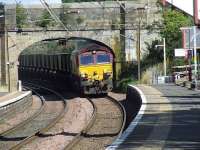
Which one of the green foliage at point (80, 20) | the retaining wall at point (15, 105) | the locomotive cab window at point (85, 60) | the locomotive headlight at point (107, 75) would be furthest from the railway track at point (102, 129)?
the green foliage at point (80, 20)

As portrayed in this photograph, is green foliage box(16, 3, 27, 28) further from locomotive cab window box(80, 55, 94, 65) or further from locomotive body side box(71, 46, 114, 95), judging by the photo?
locomotive cab window box(80, 55, 94, 65)

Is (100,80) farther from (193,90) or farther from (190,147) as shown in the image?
(190,147)

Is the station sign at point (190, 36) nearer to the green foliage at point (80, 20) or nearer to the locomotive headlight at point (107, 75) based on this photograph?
the locomotive headlight at point (107, 75)

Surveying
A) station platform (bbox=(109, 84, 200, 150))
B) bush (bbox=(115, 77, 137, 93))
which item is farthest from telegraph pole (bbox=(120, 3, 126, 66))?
station platform (bbox=(109, 84, 200, 150))

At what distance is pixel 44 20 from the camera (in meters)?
56.2

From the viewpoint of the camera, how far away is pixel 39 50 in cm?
6688

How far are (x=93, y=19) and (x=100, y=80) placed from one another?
636 inches

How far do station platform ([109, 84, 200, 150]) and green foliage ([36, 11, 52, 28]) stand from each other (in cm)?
3130

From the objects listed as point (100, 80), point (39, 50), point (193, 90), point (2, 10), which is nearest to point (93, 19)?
point (2, 10)

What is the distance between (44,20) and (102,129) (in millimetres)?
33900

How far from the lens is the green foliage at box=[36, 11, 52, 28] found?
56.2 m

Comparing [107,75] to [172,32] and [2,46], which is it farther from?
[2,46]

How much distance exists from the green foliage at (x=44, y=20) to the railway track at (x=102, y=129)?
2195 centimetres

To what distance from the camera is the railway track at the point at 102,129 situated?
734 inches
